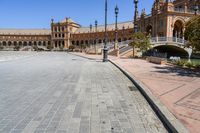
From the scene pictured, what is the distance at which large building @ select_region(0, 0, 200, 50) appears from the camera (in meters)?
55.6

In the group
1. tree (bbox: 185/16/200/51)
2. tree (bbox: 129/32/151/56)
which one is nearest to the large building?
tree (bbox: 129/32/151/56)

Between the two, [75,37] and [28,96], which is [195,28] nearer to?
[28,96]

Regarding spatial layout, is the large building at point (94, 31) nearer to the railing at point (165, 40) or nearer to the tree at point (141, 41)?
the railing at point (165, 40)

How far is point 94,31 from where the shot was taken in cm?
12112

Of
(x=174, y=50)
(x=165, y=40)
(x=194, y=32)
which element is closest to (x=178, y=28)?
(x=174, y=50)

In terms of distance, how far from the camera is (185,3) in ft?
224

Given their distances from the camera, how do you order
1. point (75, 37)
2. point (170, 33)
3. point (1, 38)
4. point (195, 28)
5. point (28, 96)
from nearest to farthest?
point (28, 96) → point (195, 28) → point (170, 33) → point (75, 37) → point (1, 38)

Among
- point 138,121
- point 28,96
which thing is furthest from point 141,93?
point 28,96

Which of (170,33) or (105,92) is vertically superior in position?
(170,33)

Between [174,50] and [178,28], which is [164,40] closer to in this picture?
[174,50]

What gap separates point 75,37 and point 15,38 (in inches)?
1499

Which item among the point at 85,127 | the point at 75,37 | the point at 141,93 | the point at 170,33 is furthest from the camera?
the point at 75,37

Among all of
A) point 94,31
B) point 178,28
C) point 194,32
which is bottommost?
point 194,32

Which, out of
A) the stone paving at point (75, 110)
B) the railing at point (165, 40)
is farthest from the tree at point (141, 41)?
the stone paving at point (75, 110)
